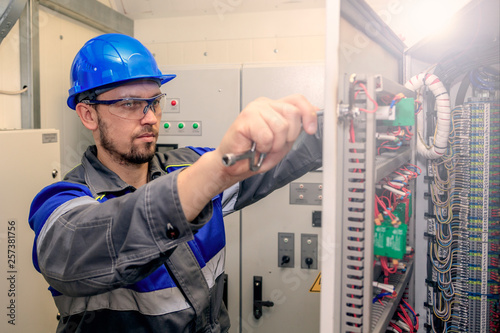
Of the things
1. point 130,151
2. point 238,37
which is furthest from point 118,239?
point 238,37

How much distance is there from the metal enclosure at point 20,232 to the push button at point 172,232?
1.19 meters

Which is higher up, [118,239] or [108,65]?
[108,65]

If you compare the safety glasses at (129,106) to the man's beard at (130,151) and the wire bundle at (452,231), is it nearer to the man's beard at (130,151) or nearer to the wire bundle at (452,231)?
the man's beard at (130,151)

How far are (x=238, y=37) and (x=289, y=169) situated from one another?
1.88m

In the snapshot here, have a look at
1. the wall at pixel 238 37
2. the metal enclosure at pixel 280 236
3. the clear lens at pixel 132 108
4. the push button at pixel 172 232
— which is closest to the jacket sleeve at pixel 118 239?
the push button at pixel 172 232

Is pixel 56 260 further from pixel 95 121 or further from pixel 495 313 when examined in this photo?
pixel 495 313

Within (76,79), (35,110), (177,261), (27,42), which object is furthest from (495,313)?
(27,42)

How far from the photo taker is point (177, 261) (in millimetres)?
1145

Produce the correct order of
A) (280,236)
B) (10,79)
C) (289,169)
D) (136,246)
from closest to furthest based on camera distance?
(136,246) → (289,169) → (10,79) → (280,236)

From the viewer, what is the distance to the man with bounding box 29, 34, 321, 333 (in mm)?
753

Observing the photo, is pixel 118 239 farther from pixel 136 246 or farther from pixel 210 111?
pixel 210 111

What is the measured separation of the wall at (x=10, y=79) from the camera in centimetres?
199

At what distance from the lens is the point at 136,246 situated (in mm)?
757

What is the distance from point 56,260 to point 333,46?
2.29 feet
